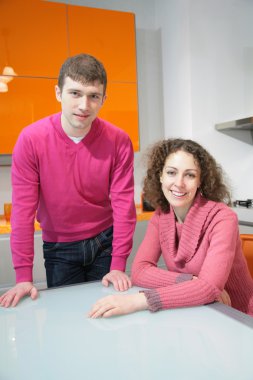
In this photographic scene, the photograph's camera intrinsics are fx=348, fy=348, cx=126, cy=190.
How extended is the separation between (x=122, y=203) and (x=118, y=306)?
56 centimetres

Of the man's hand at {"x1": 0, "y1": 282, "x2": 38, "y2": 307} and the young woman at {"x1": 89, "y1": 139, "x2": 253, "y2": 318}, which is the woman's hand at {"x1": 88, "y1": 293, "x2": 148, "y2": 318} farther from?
the man's hand at {"x1": 0, "y1": 282, "x2": 38, "y2": 307}

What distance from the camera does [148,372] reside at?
609mm

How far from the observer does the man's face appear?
114 cm

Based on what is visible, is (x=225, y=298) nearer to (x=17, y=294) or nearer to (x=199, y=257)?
(x=199, y=257)

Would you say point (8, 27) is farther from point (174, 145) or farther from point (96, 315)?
point (96, 315)

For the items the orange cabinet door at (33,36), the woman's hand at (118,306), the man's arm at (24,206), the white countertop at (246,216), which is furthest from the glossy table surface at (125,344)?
the orange cabinet door at (33,36)

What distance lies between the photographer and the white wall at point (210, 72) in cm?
285

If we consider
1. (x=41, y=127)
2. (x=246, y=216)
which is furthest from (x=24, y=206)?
(x=246, y=216)

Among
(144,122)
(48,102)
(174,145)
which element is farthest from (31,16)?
(174,145)

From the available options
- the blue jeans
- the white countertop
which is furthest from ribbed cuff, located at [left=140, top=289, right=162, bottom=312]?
the white countertop

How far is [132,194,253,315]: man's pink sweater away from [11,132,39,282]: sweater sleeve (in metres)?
0.38

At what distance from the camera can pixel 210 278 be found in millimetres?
999

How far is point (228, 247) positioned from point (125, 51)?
2.13 metres

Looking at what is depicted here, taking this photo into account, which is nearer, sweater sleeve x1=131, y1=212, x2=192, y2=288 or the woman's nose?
sweater sleeve x1=131, y1=212, x2=192, y2=288
